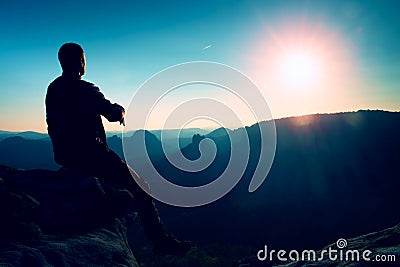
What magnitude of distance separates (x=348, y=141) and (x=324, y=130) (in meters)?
11.8

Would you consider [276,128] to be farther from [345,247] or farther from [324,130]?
[345,247]

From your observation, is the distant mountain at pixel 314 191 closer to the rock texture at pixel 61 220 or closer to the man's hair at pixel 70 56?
the rock texture at pixel 61 220

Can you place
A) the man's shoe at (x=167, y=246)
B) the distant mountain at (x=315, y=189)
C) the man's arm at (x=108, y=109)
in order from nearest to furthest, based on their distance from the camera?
the man's arm at (x=108, y=109), the man's shoe at (x=167, y=246), the distant mountain at (x=315, y=189)

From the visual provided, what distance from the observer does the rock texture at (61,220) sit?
4520 millimetres

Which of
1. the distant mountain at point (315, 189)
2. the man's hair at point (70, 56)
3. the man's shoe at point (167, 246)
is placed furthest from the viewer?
the distant mountain at point (315, 189)

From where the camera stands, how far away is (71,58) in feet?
23.3

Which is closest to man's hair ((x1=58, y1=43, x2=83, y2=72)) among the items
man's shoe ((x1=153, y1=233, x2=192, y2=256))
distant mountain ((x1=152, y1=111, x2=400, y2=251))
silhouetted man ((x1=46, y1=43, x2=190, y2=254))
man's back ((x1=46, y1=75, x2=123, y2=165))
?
silhouetted man ((x1=46, y1=43, x2=190, y2=254))

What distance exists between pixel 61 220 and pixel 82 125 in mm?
2312

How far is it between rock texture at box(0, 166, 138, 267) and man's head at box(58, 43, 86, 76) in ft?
8.32

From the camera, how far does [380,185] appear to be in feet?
380

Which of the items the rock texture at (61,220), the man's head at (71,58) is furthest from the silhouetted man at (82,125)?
the rock texture at (61,220)

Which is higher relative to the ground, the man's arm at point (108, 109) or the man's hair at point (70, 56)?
the man's hair at point (70, 56)

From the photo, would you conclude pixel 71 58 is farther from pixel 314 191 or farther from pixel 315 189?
pixel 315 189

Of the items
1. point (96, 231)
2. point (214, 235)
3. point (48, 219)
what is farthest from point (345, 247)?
point (214, 235)
